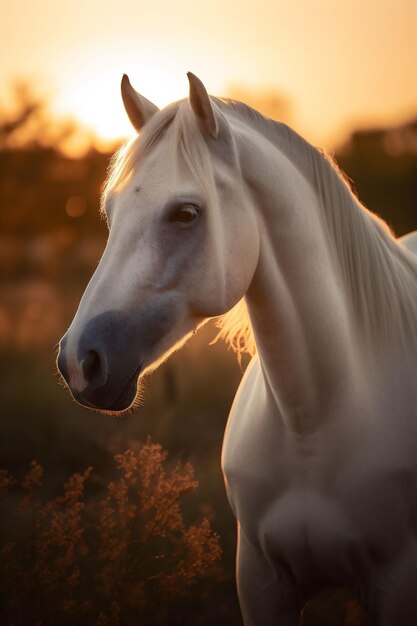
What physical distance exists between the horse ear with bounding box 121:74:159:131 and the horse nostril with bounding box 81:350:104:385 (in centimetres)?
76

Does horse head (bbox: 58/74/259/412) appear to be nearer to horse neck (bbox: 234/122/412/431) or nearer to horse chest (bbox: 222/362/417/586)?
horse neck (bbox: 234/122/412/431)

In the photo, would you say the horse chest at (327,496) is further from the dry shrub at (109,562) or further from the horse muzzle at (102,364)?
the dry shrub at (109,562)

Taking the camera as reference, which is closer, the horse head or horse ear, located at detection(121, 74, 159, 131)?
the horse head

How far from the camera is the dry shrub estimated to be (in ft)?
10.7

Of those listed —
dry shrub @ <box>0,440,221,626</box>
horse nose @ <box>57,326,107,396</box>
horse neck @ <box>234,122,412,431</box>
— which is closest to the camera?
horse nose @ <box>57,326,107,396</box>

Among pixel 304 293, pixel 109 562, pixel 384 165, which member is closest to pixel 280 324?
pixel 304 293

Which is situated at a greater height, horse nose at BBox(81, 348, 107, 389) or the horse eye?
the horse eye

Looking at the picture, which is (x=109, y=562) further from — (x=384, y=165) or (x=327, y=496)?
(x=384, y=165)

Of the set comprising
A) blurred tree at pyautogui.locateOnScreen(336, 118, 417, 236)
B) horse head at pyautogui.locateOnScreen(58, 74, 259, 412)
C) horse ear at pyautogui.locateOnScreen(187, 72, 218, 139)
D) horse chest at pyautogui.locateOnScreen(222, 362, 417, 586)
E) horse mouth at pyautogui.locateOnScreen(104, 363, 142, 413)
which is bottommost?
blurred tree at pyautogui.locateOnScreen(336, 118, 417, 236)

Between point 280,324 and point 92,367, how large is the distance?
1.89ft

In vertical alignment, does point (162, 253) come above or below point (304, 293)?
above

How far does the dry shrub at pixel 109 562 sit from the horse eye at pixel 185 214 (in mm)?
1495

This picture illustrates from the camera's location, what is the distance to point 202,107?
6.55 ft

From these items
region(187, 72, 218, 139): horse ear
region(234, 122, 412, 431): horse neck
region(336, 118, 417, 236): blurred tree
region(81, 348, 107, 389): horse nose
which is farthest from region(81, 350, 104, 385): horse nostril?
region(336, 118, 417, 236): blurred tree
